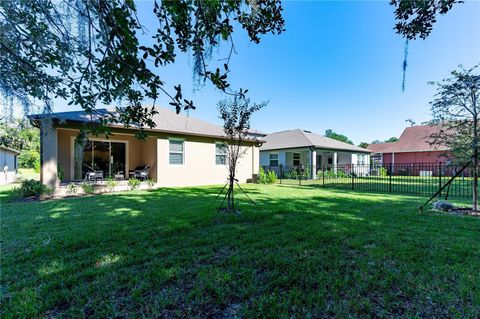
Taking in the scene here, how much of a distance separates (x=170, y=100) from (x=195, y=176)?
1094 cm

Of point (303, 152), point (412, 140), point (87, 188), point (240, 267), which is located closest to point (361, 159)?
point (303, 152)

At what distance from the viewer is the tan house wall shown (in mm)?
11430

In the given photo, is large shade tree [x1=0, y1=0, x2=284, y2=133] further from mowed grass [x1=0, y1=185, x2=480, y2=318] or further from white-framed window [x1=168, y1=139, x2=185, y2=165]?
white-framed window [x1=168, y1=139, x2=185, y2=165]

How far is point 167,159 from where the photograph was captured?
39.4ft

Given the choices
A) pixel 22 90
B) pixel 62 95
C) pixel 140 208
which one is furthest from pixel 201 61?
pixel 140 208

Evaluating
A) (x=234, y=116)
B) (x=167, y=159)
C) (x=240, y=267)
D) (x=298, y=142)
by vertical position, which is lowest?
(x=240, y=267)

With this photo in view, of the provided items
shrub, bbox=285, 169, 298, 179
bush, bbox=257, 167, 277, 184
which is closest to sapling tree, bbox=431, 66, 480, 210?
bush, bbox=257, 167, 277, 184

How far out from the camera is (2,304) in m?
2.12

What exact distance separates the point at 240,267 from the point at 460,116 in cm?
727

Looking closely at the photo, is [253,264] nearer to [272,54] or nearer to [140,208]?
[140,208]

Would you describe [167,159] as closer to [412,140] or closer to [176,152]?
[176,152]

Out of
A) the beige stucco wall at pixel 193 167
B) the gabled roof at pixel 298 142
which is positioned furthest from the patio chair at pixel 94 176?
the gabled roof at pixel 298 142

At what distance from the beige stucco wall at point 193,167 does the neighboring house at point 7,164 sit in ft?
35.9

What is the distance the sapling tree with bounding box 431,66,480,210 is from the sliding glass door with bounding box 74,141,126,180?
46.4 feet
